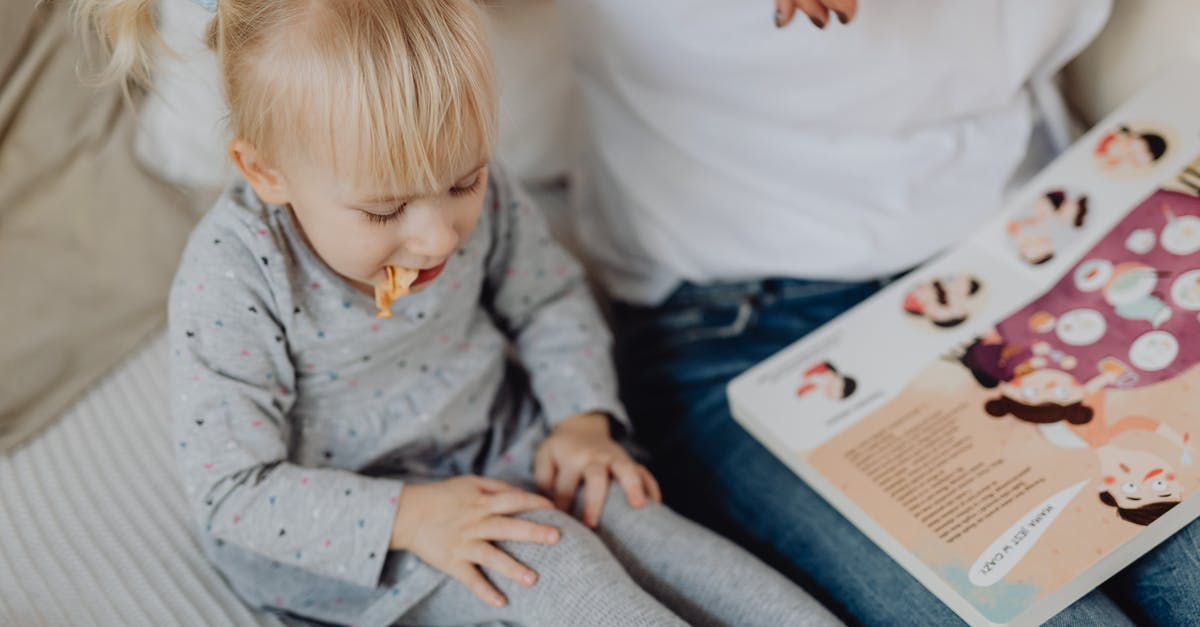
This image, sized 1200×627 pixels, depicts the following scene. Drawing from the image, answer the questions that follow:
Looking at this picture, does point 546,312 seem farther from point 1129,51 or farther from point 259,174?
point 1129,51

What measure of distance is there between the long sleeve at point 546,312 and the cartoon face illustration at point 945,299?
9.9 inches

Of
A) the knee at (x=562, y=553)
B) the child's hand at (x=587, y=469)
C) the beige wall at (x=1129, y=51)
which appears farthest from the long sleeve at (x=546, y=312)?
the beige wall at (x=1129, y=51)

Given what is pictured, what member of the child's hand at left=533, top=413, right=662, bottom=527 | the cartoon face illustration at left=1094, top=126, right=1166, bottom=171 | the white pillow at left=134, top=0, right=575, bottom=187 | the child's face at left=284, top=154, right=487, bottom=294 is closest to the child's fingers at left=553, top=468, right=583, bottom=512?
the child's hand at left=533, top=413, right=662, bottom=527

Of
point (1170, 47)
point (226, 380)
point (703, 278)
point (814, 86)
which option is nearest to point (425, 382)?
point (226, 380)

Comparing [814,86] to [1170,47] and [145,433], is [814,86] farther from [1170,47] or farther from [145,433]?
[145,433]

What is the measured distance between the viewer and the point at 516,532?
722 millimetres

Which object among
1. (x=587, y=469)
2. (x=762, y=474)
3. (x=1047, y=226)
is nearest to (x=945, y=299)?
(x=1047, y=226)

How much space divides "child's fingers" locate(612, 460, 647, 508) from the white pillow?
326 millimetres

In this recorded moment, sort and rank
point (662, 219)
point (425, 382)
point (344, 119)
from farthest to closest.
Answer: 1. point (662, 219)
2. point (425, 382)
3. point (344, 119)

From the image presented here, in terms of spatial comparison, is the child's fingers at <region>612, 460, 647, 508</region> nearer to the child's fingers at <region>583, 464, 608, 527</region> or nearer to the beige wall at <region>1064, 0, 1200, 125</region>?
the child's fingers at <region>583, 464, 608, 527</region>

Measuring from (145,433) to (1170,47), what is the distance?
0.88m

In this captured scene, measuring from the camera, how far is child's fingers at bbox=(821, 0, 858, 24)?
732 millimetres

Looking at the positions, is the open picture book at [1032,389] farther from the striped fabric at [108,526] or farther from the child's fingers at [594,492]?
the striped fabric at [108,526]

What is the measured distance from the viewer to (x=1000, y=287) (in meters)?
0.83
